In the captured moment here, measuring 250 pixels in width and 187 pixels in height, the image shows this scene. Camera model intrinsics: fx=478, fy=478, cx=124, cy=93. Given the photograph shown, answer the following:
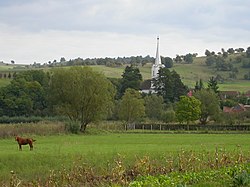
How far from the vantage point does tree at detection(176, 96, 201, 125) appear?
281 feet

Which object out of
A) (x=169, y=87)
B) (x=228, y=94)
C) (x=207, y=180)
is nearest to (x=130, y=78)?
(x=169, y=87)

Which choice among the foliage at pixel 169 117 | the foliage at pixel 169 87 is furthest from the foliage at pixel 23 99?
the foliage at pixel 169 87

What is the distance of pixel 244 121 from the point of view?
299ft

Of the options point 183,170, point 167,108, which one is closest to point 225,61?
point 167,108

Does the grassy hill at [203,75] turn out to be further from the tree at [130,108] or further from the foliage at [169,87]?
the tree at [130,108]

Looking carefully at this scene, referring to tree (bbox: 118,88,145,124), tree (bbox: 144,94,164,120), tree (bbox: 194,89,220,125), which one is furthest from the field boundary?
tree (bbox: 144,94,164,120)

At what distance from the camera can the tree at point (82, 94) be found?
70.6 m

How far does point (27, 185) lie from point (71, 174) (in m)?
2.69

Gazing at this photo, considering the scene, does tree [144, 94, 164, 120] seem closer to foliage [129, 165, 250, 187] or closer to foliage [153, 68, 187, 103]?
foliage [153, 68, 187, 103]

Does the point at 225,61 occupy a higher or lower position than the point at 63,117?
higher

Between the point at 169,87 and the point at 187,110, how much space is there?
32.3m

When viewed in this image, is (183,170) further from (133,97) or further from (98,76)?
(133,97)

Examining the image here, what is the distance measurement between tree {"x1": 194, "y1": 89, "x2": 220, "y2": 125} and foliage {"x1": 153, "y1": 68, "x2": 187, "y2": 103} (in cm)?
1969

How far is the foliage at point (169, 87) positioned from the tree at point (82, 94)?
46.5 metres
